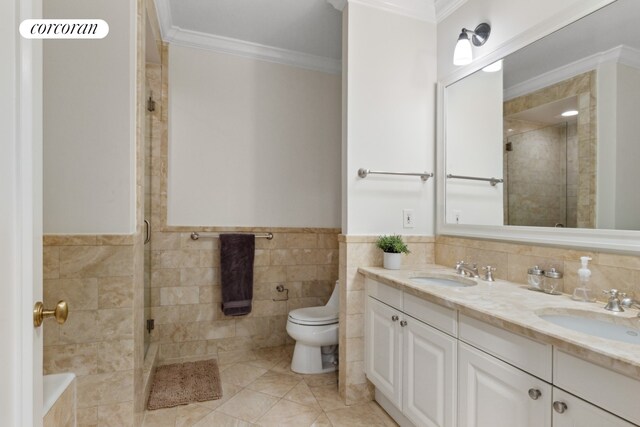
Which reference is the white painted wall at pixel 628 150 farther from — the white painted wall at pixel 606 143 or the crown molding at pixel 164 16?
the crown molding at pixel 164 16

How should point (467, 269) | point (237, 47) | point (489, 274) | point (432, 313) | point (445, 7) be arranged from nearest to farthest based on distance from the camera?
point (432, 313) → point (489, 274) → point (467, 269) → point (445, 7) → point (237, 47)

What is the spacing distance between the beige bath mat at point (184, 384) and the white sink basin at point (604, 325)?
1916 mm

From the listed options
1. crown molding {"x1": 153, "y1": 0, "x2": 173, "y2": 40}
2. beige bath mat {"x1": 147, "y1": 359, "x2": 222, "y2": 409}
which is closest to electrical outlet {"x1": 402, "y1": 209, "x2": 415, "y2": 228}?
beige bath mat {"x1": 147, "y1": 359, "x2": 222, "y2": 409}

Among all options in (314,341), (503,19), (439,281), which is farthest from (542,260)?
(314,341)

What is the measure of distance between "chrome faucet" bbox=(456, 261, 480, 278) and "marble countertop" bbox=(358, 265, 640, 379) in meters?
0.05

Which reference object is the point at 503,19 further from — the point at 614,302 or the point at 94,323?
the point at 94,323

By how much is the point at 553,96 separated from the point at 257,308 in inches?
98.1

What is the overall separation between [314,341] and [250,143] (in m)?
1.68

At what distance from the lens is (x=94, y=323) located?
155 centimetres

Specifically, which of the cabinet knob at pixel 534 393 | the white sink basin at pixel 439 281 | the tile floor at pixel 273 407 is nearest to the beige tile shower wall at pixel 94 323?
the tile floor at pixel 273 407
